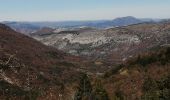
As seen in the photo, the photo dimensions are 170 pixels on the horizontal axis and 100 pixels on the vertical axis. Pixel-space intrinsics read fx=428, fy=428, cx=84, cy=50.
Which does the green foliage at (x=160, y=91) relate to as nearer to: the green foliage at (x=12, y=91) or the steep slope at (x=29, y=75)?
the steep slope at (x=29, y=75)

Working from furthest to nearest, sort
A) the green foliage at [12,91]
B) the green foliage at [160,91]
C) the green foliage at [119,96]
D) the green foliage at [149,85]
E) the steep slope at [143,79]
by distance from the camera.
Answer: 1. the green foliage at [12,91]
2. the green foliage at [119,96]
3. the green foliage at [149,85]
4. the steep slope at [143,79]
5. the green foliage at [160,91]

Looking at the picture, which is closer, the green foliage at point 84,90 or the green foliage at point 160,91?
the green foliage at point 160,91

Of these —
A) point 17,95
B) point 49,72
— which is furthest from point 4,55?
point 17,95

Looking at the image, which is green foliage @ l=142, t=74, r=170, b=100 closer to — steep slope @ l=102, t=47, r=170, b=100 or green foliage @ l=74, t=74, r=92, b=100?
steep slope @ l=102, t=47, r=170, b=100

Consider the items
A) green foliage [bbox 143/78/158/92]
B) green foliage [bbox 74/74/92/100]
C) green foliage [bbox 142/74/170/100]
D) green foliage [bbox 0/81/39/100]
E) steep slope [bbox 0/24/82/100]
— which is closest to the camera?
green foliage [bbox 142/74/170/100]

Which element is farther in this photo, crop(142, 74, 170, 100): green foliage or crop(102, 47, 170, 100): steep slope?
crop(102, 47, 170, 100): steep slope

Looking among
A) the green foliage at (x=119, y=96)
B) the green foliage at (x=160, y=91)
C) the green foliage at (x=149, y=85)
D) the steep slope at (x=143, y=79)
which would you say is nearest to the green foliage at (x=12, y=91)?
the steep slope at (x=143, y=79)

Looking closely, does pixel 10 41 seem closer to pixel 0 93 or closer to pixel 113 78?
pixel 0 93

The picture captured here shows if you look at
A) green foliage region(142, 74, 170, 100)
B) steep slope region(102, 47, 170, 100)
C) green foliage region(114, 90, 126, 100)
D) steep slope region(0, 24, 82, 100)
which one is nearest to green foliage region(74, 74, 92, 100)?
steep slope region(102, 47, 170, 100)

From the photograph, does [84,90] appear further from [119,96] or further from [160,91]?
[160,91]

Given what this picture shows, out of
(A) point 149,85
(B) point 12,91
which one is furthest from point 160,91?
(B) point 12,91
